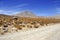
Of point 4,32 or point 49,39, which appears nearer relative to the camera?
point 49,39

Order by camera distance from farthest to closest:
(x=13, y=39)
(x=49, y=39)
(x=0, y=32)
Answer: (x=0, y=32)
(x=49, y=39)
(x=13, y=39)

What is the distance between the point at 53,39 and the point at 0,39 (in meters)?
4.21

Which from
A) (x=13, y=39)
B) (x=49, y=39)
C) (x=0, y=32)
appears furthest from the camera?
(x=0, y=32)

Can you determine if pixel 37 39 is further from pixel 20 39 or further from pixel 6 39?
pixel 6 39

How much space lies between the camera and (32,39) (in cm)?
1078

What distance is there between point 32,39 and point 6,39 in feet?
6.53

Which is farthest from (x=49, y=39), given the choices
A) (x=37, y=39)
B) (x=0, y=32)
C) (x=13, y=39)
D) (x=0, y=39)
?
(x=0, y=32)

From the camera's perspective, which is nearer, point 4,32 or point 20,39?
point 20,39

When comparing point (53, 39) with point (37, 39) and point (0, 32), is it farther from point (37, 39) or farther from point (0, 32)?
point (0, 32)

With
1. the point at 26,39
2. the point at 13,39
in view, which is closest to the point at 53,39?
the point at 26,39

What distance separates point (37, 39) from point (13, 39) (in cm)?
188

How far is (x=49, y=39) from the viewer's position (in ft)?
36.8

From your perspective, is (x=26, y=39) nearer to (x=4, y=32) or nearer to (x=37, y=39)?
(x=37, y=39)

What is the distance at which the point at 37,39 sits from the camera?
35.8 ft
